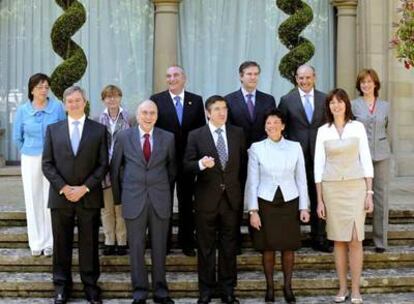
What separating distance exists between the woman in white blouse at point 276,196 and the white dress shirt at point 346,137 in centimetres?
14

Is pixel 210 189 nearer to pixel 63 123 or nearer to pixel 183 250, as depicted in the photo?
pixel 183 250

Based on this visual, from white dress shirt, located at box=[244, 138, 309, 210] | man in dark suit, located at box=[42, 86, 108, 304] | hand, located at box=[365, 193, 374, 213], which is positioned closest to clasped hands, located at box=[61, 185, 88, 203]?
man in dark suit, located at box=[42, 86, 108, 304]

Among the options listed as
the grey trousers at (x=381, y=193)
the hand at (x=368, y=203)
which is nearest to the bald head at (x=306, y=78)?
the grey trousers at (x=381, y=193)

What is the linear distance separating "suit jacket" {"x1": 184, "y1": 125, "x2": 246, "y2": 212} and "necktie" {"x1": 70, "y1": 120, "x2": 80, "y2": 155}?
3.05 ft

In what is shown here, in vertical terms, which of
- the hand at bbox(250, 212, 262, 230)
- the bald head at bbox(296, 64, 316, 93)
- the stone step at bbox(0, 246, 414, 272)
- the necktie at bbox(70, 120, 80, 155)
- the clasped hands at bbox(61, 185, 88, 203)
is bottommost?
the stone step at bbox(0, 246, 414, 272)

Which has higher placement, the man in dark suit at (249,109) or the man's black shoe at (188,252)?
the man in dark suit at (249,109)

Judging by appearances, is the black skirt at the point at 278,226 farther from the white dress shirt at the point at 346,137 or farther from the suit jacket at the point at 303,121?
the suit jacket at the point at 303,121

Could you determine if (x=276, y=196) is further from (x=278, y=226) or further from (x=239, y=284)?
(x=239, y=284)

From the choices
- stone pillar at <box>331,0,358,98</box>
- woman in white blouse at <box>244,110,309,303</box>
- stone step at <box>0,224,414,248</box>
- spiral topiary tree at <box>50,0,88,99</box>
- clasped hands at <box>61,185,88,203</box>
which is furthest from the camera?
stone pillar at <box>331,0,358,98</box>

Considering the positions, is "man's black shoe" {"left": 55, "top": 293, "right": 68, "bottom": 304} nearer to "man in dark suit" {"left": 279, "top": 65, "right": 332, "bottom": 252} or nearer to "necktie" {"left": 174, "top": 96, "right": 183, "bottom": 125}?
"necktie" {"left": 174, "top": 96, "right": 183, "bottom": 125}

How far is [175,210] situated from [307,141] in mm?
1864

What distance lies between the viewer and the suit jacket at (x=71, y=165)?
580 cm

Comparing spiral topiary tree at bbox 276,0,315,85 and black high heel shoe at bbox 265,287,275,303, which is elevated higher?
spiral topiary tree at bbox 276,0,315,85

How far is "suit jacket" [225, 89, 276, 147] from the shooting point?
21.4 feet
